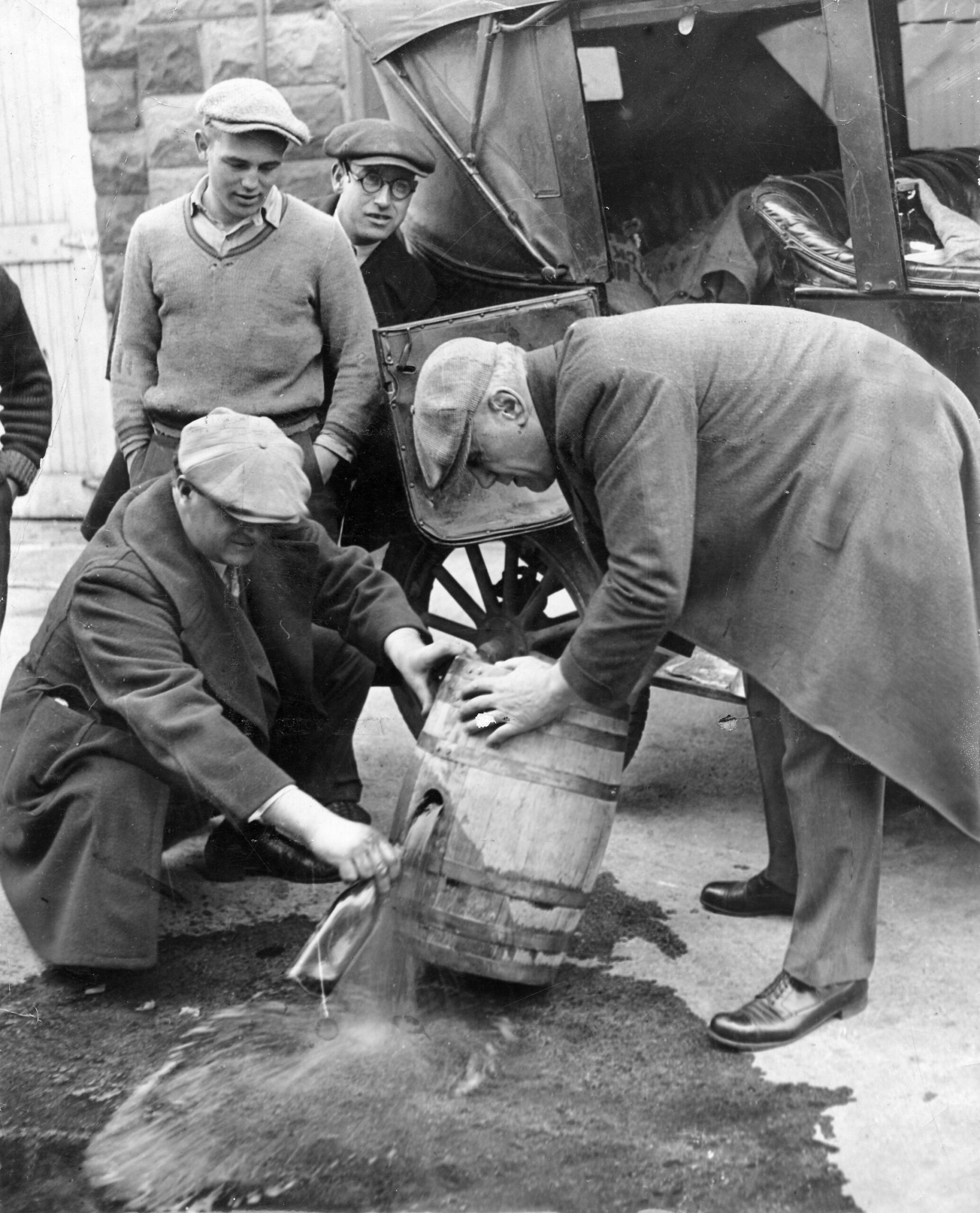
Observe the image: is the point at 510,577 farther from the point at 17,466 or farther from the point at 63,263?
the point at 63,263

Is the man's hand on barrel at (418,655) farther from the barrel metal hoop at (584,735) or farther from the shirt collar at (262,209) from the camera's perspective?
the shirt collar at (262,209)

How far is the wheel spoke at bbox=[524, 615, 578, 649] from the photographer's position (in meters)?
4.03

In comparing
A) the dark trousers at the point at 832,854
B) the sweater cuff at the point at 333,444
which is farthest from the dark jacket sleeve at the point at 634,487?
the sweater cuff at the point at 333,444

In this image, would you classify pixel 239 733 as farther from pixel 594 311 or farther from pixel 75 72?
pixel 75 72

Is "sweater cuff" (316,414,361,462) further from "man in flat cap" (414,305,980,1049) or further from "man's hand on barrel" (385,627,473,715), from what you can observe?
"man in flat cap" (414,305,980,1049)

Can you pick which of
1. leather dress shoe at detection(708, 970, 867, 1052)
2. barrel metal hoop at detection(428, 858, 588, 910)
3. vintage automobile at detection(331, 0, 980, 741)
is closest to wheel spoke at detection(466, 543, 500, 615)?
vintage automobile at detection(331, 0, 980, 741)

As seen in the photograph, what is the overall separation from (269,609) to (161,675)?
1.75 feet

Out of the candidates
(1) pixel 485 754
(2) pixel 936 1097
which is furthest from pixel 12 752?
(2) pixel 936 1097

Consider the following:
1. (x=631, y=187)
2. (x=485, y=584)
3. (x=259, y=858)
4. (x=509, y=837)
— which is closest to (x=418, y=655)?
(x=509, y=837)

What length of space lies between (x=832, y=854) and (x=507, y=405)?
1081mm

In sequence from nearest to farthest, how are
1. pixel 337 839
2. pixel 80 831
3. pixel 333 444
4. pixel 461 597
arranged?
pixel 337 839, pixel 80 831, pixel 333 444, pixel 461 597

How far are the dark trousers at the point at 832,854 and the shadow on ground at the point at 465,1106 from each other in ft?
0.86

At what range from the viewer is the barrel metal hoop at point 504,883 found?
2758mm

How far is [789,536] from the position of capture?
2738 mm
